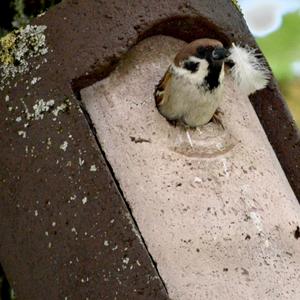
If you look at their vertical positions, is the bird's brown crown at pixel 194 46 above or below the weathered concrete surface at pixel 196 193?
above

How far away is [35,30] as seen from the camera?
2502 mm

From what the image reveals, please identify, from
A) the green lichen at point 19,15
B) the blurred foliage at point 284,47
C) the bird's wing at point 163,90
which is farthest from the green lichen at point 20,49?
the blurred foliage at point 284,47

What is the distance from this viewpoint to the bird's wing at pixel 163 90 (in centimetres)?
247

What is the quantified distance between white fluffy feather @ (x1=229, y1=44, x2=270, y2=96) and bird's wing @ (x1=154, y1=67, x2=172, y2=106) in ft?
0.67

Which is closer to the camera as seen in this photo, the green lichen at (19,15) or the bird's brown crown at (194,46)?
the bird's brown crown at (194,46)

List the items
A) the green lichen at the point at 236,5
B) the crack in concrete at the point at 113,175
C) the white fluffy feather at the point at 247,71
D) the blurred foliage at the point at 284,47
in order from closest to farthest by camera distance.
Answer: the crack in concrete at the point at 113,175, the white fluffy feather at the point at 247,71, the green lichen at the point at 236,5, the blurred foliage at the point at 284,47

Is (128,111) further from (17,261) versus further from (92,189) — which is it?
(17,261)

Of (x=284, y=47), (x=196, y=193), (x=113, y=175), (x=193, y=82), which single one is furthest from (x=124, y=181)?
(x=284, y=47)

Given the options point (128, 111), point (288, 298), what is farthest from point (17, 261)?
point (288, 298)

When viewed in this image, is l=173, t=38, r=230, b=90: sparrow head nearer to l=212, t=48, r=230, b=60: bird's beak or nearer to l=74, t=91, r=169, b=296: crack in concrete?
l=212, t=48, r=230, b=60: bird's beak

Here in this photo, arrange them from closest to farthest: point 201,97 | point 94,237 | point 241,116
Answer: point 94,237, point 201,97, point 241,116

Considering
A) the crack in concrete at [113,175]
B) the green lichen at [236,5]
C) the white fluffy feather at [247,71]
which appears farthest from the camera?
the green lichen at [236,5]

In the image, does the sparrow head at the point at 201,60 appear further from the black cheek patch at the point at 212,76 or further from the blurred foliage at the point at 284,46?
the blurred foliage at the point at 284,46

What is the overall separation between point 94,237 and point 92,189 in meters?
0.10
